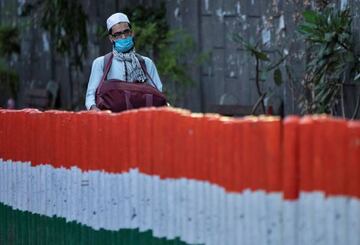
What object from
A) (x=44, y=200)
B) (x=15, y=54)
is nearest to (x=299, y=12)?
(x=44, y=200)

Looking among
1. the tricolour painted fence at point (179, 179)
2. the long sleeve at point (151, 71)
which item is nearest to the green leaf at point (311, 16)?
the long sleeve at point (151, 71)

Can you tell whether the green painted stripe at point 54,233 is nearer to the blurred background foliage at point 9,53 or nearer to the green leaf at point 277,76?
the green leaf at point 277,76

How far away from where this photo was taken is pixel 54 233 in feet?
23.0

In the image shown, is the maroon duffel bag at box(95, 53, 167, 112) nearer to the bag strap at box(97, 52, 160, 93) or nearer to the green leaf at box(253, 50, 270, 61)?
the bag strap at box(97, 52, 160, 93)

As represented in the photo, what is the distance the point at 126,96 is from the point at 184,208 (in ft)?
7.52

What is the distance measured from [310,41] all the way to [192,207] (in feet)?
18.0

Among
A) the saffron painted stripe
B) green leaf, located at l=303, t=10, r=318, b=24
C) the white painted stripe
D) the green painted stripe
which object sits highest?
green leaf, located at l=303, t=10, r=318, b=24

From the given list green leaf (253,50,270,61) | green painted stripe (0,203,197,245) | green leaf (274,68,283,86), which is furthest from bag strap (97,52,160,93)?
green leaf (274,68,283,86)

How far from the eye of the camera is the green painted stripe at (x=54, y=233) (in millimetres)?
5863

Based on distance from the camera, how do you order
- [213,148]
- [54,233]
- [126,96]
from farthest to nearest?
[126,96], [54,233], [213,148]

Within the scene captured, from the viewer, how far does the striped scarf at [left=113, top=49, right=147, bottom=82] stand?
7812 mm

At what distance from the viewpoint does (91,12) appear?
51.2 feet

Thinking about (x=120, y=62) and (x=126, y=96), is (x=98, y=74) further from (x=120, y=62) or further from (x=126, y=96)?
(x=126, y=96)

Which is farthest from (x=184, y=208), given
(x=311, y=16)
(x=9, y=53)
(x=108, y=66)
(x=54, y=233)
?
(x=9, y=53)
